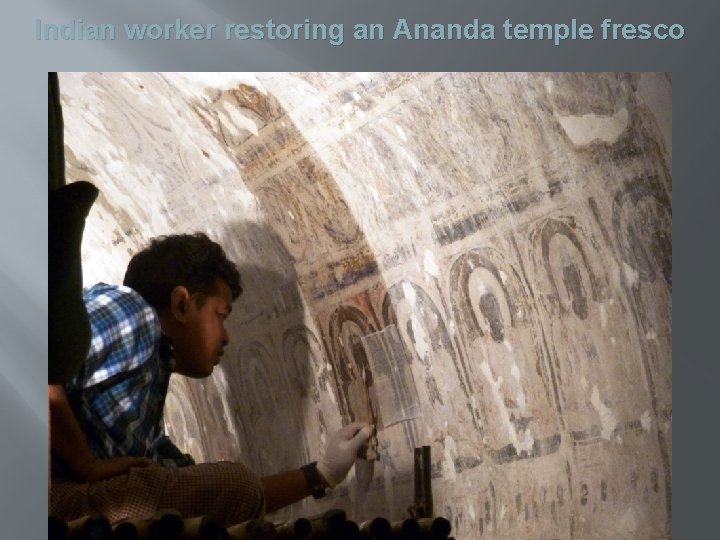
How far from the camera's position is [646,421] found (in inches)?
216

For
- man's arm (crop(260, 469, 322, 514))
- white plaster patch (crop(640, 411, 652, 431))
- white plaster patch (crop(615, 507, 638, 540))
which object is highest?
white plaster patch (crop(640, 411, 652, 431))

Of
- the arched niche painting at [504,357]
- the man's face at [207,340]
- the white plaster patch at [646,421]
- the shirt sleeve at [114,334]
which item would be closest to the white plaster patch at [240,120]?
the man's face at [207,340]

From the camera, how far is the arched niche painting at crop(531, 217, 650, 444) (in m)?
5.49

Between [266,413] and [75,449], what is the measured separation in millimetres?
698

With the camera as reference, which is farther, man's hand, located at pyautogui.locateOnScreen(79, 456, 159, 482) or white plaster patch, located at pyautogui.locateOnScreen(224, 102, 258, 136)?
white plaster patch, located at pyautogui.locateOnScreen(224, 102, 258, 136)

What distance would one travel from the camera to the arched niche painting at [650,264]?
5512 millimetres

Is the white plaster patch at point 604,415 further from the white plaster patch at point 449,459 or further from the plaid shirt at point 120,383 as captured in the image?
the plaid shirt at point 120,383

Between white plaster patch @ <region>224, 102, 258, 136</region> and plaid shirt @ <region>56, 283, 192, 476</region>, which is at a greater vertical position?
white plaster patch @ <region>224, 102, 258, 136</region>

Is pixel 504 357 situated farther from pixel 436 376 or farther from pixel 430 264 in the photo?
pixel 430 264

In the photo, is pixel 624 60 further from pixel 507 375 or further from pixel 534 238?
pixel 507 375

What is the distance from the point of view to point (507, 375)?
220 inches

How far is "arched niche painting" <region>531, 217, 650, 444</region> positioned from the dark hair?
46.3 inches

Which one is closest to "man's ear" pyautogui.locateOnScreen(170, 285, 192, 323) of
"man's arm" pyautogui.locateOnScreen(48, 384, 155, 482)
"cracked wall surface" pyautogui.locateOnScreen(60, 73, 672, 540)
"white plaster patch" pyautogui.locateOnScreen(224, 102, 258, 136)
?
"cracked wall surface" pyautogui.locateOnScreen(60, 73, 672, 540)

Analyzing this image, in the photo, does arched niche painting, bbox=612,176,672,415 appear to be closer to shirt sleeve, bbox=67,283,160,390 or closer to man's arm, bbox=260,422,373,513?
man's arm, bbox=260,422,373,513
